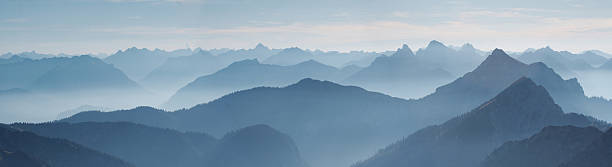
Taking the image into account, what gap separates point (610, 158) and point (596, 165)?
14.7ft

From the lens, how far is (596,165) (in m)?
199

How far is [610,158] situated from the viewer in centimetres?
19850
